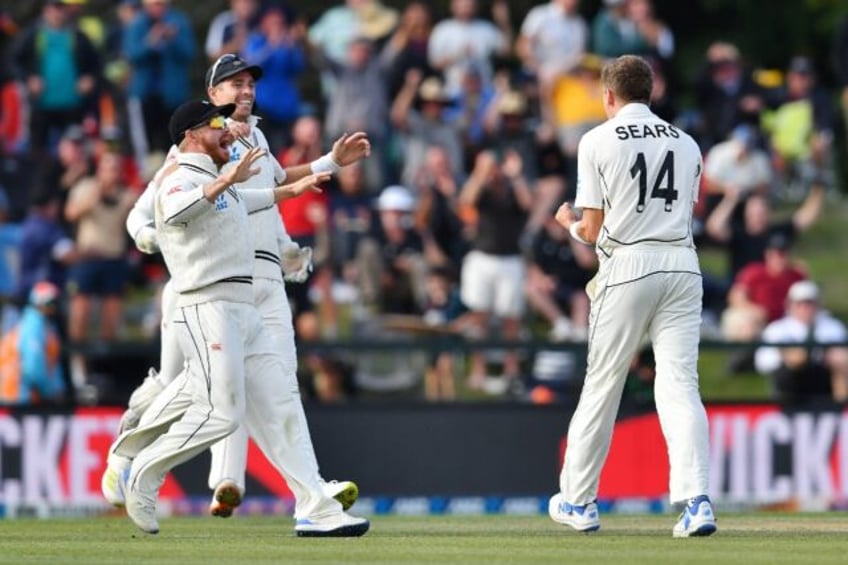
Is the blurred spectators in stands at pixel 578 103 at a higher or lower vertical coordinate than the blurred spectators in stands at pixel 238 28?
lower

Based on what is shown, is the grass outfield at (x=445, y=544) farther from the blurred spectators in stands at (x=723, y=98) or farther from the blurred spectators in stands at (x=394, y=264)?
the blurred spectators in stands at (x=723, y=98)

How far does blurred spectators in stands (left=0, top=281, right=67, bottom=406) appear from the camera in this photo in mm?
17938

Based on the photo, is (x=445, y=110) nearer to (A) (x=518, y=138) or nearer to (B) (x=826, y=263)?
(A) (x=518, y=138)

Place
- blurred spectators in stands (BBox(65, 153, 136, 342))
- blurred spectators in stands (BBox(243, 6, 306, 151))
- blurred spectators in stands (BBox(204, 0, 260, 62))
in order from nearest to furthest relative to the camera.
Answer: blurred spectators in stands (BBox(65, 153, 136, 342)) < blurred spectators in stands (BBox(243, 6, 306, 151)) < blurred spectators in stands (BBox(204, 0, 260, 62))

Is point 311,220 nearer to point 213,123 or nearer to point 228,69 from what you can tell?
point 228,69

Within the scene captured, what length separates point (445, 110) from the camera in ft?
72.9

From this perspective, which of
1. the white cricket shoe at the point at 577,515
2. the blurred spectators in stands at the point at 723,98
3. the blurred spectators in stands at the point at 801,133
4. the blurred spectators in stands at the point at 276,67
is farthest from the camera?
the blurred spectators in stands at the point at 801,133

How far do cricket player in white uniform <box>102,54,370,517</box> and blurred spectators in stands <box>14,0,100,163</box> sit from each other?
1008 centimetres

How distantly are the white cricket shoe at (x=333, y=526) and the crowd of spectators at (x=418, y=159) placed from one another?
7.44 meters

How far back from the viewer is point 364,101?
2217 centimetres

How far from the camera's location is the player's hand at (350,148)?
11.7 m

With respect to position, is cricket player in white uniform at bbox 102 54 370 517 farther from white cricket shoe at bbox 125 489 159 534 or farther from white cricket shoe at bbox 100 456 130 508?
white cricket shoe at bbox 125 489 159 534

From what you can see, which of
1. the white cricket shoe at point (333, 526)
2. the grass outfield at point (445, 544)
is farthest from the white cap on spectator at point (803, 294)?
the white cricket shoe at point (333, 526)

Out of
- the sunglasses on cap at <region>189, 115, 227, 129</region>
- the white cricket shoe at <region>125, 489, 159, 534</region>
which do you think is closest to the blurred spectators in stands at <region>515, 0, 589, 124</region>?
the sunglasses on cap at <region>189, 115, 227, 129</region>
